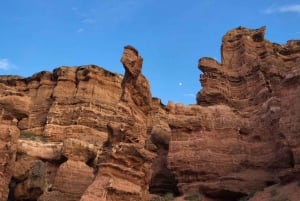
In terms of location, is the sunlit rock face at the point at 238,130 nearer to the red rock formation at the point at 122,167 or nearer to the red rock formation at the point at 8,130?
the red rock formation at the point at 122,167

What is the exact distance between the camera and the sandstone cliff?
70.3 feet

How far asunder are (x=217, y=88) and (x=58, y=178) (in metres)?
14.2

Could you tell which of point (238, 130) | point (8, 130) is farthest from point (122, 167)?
point (238, 130)

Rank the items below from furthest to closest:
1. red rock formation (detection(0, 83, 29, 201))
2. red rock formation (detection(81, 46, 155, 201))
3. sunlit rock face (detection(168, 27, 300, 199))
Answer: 1. sunlit rock face (detection(168, 27, 300, 199))
2. red rock formation (detection(81, 46, 155, 201))
3. red rock formation (detection(0, 83, 29, 201))

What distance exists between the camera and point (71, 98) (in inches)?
2277

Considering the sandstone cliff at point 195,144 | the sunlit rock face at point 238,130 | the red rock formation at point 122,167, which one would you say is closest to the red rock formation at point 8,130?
the sandstone cliff at point 195,144

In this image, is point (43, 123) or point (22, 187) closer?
point (22, 187)

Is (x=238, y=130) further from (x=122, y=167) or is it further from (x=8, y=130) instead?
(x=8, y=130)

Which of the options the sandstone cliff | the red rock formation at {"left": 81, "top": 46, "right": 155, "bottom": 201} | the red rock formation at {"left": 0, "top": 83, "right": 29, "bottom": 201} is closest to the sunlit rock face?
the sandstone cliff

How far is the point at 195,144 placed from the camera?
1187 inches

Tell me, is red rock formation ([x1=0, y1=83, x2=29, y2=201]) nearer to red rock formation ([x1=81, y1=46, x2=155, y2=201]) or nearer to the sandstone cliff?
the sandstone cliff

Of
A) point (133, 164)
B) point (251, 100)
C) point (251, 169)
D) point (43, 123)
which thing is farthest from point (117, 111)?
point (43, 123)

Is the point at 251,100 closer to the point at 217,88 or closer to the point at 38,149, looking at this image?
the point at 217,88

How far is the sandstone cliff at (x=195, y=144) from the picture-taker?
70.3ft
